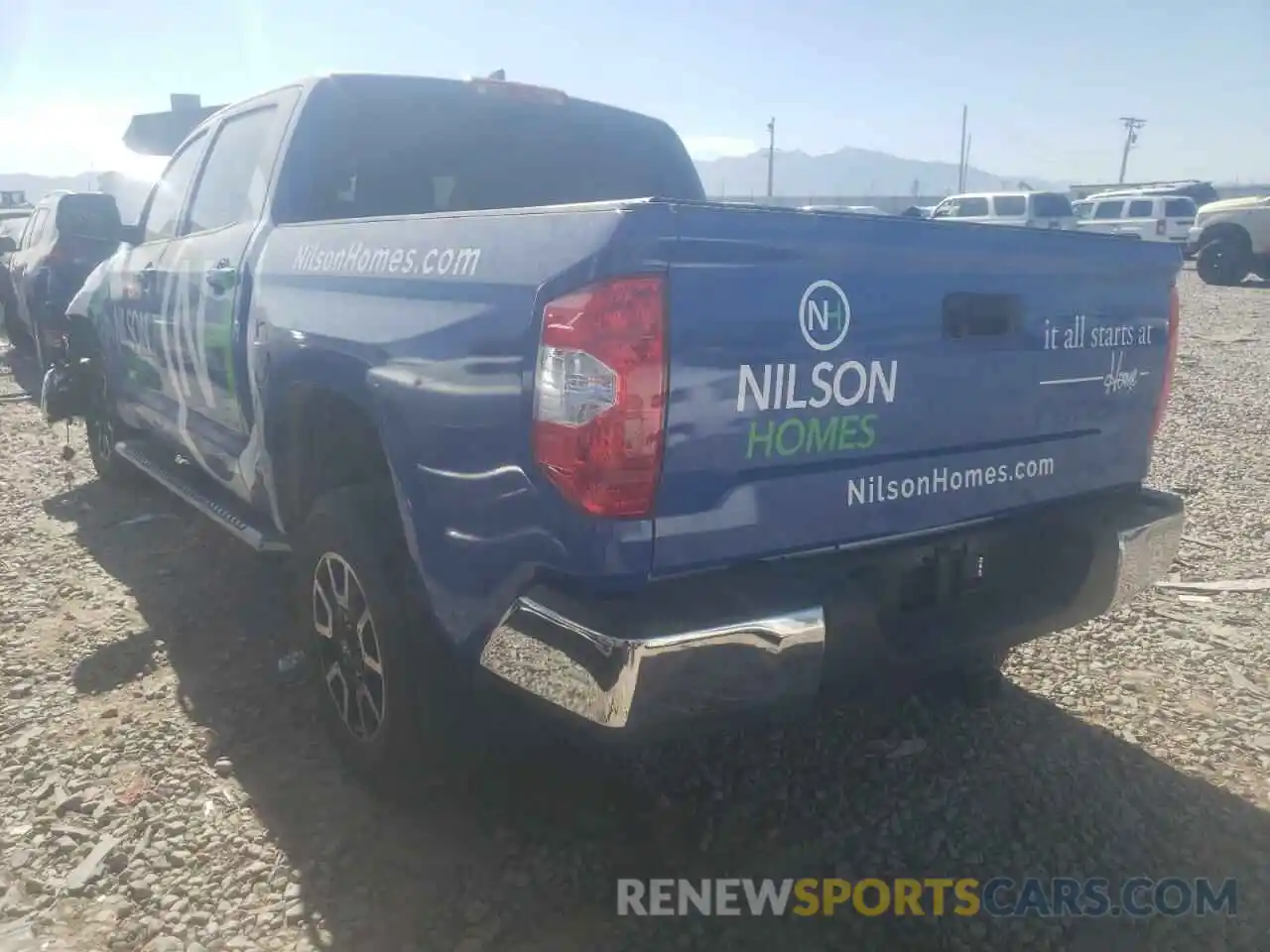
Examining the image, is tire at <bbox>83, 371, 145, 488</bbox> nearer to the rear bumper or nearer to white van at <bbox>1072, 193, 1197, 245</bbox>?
the rear bumper

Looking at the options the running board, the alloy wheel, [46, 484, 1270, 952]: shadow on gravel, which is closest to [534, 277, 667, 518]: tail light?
[46, 484, 1270, 952]: shadow on gravel

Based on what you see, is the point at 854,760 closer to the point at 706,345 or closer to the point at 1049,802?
the point at 1049,802

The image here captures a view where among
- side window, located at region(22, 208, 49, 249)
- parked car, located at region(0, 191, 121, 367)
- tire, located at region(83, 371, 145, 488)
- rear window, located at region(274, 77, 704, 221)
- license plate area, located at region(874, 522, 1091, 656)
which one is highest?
rear window, located at region(274, 77, 704, 221)

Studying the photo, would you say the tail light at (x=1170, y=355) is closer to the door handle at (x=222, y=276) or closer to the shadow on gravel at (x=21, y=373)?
the door handle at (x=222, y=276)

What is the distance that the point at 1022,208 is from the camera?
79.6 ft

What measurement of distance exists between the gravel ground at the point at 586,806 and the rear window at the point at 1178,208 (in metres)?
25.4

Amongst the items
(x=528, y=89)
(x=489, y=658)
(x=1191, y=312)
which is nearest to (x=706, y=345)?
(x=489, y=658)

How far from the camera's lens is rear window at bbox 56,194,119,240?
4.52m

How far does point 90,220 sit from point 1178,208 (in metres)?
27.3

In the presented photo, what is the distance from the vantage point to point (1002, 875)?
244 cm

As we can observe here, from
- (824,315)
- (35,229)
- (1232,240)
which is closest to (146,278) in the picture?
(824,315)

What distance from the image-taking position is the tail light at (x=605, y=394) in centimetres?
185

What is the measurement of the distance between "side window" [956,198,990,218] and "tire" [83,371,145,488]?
2295 centimetres

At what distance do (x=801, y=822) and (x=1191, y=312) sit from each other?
15002mm
